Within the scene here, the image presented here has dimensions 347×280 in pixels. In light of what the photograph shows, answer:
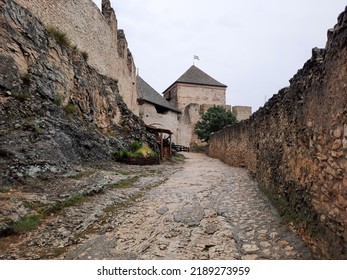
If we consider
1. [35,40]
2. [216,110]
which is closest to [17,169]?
[35,40]

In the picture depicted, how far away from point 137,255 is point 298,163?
2.44 m

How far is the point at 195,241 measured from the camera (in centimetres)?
356

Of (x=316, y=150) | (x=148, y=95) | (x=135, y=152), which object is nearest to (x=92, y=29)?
(x=135, y=152)

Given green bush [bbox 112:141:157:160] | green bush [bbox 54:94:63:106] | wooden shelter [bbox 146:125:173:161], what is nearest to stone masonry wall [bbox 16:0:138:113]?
green bush [bbox 54:94:63:106]

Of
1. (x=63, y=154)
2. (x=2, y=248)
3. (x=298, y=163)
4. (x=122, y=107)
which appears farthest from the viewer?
(x=122, y=107)

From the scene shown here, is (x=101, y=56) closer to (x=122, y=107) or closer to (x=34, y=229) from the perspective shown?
(x=122, y=107)

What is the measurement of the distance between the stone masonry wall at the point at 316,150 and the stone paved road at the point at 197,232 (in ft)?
1.09

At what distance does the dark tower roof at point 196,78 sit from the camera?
114ft

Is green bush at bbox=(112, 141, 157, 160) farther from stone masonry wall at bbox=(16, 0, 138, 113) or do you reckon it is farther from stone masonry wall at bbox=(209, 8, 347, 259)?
stone masonry wall at bbox=(209, 8, 347, 259)

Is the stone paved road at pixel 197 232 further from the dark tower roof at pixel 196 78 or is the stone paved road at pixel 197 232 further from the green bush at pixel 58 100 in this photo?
the dark tower roof at pixel 196 78

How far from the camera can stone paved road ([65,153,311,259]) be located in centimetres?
319

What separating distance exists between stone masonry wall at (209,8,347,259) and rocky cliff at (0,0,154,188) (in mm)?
4838

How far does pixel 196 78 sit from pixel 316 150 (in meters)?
33.7

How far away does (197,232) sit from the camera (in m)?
3.85
